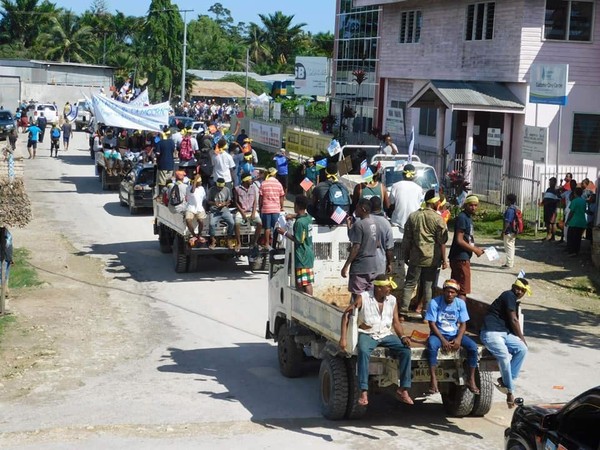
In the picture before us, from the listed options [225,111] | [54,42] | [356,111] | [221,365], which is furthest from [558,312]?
[54,42]

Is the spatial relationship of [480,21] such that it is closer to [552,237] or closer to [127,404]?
[552,237]

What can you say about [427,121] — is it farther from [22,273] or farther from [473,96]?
[22,273]

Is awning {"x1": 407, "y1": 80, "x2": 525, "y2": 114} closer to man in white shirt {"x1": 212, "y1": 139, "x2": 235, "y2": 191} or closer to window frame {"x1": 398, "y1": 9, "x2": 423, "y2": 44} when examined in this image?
window frame {"x1": 398, "y1": 9, "x2": 423, "y2": 44}

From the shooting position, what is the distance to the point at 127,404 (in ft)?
38.1

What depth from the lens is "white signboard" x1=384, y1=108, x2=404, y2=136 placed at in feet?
120

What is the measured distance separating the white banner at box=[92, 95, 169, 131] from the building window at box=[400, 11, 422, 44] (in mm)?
11055

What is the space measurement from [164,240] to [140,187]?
235 inches

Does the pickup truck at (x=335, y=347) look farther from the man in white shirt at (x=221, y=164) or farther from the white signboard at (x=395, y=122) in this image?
the white signboard at (x=395, y=122)

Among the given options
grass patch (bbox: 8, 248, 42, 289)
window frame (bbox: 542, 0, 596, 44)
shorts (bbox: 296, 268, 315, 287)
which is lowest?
grass patch (bbox: 8, 248, 42, 289)

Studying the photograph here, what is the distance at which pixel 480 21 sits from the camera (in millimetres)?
32312

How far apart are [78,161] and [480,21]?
19.1 metres

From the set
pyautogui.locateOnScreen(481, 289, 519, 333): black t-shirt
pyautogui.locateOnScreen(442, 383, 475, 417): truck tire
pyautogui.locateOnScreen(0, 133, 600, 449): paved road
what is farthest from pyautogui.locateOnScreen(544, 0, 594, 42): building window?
pyautogui.locateOnScreen(442, 383, 475, 417): truck tire

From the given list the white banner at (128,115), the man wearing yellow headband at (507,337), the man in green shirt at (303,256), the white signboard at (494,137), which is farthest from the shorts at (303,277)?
the white signboard at (494,137)

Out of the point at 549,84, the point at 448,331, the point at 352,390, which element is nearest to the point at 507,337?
the point at 448,331
